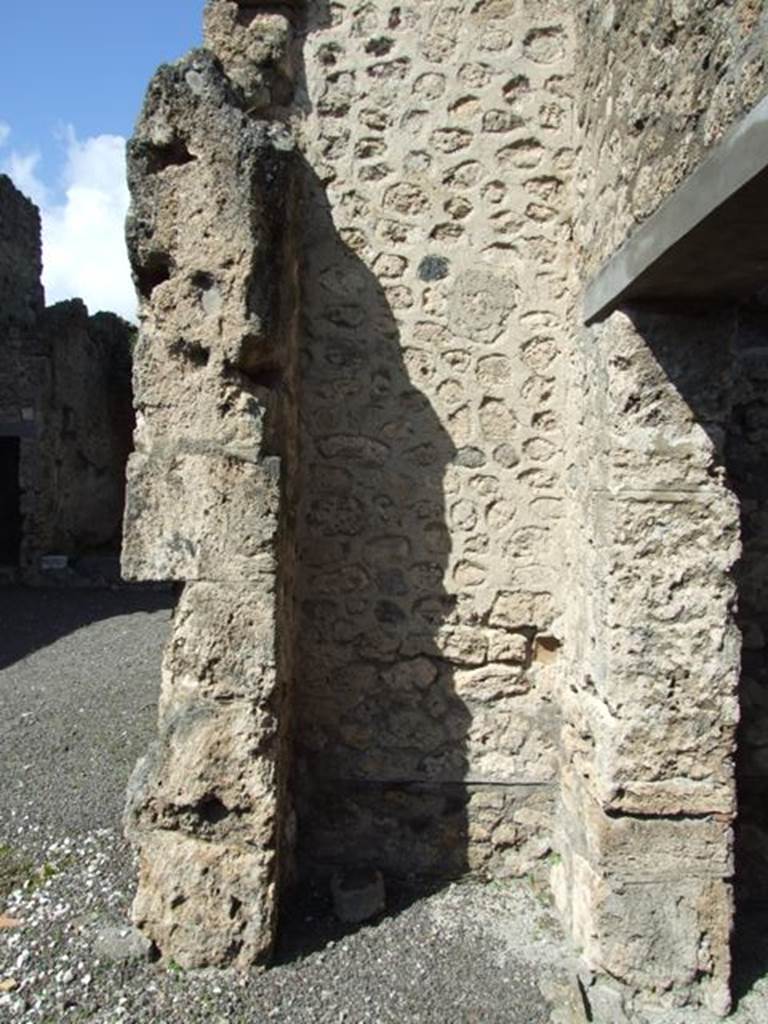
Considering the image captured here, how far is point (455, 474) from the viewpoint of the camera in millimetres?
3744

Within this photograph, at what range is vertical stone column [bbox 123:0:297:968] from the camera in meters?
3.09

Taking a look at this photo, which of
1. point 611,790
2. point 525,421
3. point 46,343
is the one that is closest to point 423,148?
point 525,421

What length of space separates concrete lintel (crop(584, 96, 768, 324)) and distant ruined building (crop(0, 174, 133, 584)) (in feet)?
33.1

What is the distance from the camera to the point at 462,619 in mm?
3762

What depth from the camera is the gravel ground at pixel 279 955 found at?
9.59 feet

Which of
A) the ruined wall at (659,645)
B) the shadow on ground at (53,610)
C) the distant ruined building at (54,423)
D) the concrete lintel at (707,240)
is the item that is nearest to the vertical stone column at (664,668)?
the ruined wall at (659,645)

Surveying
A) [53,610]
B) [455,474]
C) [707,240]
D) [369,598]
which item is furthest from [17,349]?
[707,240]

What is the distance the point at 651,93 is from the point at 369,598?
88.4 inches

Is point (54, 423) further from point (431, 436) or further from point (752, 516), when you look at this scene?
point (752, 516)

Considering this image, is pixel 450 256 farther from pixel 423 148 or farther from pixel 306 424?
pixel 306 424

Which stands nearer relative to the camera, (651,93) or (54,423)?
(651,93)

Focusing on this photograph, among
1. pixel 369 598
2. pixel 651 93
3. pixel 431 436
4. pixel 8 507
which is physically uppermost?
pixel 651 93

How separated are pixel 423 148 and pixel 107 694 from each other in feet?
16.1

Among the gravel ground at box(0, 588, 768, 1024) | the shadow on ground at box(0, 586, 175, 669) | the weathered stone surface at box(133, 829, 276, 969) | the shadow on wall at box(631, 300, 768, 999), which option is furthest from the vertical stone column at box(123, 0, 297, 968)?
the shadow on ground at box(0, 586, 175, 669)
